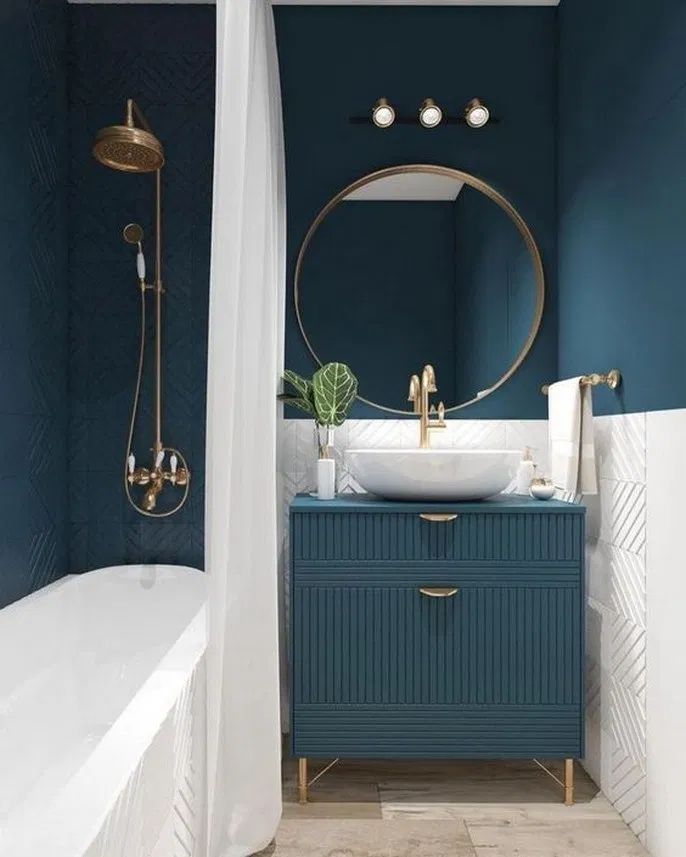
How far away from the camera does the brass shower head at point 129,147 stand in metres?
2.16

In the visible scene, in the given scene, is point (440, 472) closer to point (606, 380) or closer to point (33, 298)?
point (606, 380)

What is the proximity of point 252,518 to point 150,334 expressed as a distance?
1.18 meters

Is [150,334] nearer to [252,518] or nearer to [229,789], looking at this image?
[252,518]

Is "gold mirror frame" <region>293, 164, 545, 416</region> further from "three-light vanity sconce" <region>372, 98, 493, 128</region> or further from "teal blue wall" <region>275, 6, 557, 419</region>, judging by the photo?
"three-light vanity sconce" <region>372, 98, 493, 128</region>

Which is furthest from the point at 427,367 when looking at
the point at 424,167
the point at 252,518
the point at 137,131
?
the point at 137,131

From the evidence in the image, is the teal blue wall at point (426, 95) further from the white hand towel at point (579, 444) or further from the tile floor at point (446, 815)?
the tile floor at point (446, 815)

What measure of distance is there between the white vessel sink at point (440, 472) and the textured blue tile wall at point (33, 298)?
3.41ft

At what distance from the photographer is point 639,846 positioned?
1.94m

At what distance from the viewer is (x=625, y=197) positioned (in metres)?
2.07

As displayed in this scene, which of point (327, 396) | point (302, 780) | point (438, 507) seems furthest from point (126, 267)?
point (302, 780)

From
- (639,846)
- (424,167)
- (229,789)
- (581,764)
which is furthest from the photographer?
(424,167)

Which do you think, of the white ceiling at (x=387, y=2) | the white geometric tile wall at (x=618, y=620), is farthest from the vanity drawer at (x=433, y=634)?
the white ceiling at (x=387, y=2)

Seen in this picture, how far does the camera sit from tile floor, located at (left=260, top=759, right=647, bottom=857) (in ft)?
6.34

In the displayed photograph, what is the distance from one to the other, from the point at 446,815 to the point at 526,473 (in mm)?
1055
